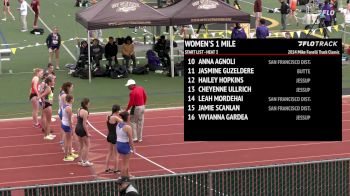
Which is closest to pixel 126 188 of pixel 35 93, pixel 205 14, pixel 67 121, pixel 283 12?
pixel 67 121

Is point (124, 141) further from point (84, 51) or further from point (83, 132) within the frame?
point (84, 51)

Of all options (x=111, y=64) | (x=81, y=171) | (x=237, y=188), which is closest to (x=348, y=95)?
(x=111, y=64)

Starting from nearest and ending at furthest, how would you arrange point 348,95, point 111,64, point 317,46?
point 317,46
point 348,95
point 111,64

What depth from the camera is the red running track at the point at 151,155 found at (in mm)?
17766

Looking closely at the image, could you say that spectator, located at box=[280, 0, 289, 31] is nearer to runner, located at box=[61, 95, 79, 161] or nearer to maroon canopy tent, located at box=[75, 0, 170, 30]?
maroon canopy tent, located at box=[75, 0, 170, 30]

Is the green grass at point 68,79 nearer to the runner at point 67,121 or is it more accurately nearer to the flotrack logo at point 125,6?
the flotrack logo at point 125,6

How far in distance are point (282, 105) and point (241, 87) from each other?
2.31 ft

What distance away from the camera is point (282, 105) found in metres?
13.2

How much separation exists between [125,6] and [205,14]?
250 centimetres

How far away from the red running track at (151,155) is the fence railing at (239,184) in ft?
12.5

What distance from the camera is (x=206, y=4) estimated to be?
27297 millimetres

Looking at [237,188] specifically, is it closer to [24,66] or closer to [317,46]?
[317,46]
